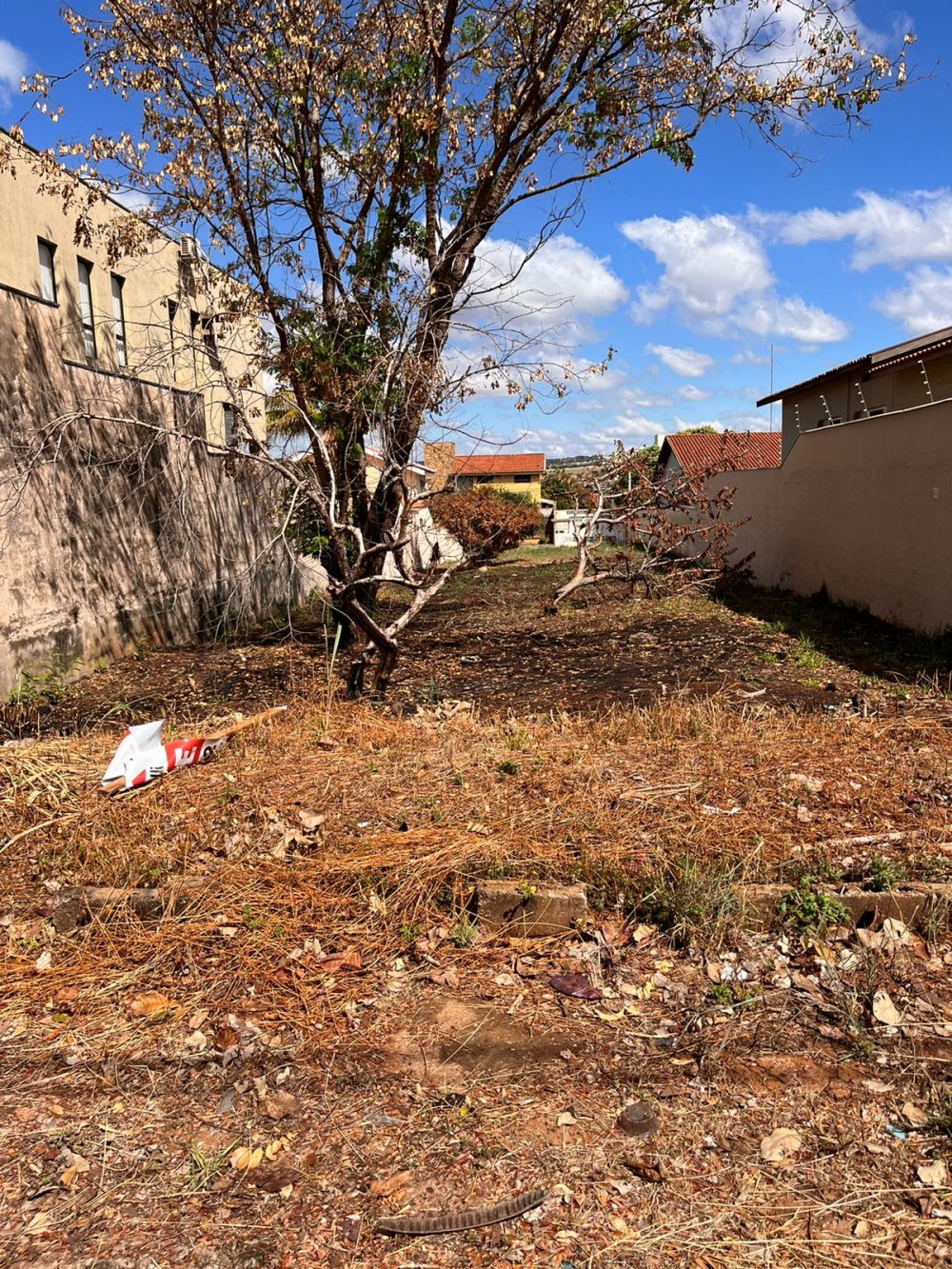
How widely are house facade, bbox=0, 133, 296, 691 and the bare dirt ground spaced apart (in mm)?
3055

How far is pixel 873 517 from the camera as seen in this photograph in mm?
10703

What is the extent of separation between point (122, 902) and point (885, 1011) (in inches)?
110

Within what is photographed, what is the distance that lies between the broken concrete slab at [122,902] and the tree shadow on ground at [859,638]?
517 centimetres

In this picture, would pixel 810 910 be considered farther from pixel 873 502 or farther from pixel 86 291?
pixel 86 291

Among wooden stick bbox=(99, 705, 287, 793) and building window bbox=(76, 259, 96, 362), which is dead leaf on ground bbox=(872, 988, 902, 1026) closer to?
wooden stick bbox=(99, 705, 287, 793)

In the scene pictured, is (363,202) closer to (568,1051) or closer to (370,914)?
(370,914)

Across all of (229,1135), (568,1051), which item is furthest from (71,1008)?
(568,1051)

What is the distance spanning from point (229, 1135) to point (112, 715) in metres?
4.89

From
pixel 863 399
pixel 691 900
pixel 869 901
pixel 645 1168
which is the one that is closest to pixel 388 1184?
pixel 645 1168

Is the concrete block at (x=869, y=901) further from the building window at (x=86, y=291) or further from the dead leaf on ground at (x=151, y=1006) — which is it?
the building window at (x=86, y=291)

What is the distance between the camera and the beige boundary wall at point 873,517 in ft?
29.7

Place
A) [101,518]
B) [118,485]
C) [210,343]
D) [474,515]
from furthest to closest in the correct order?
[474,515], [118,485], [101,518], [210,343]

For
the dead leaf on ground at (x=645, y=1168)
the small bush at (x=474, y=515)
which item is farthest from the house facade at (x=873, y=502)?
the dead leaf on ground at (x=645, y=1168)

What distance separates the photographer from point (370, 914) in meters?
3.37
